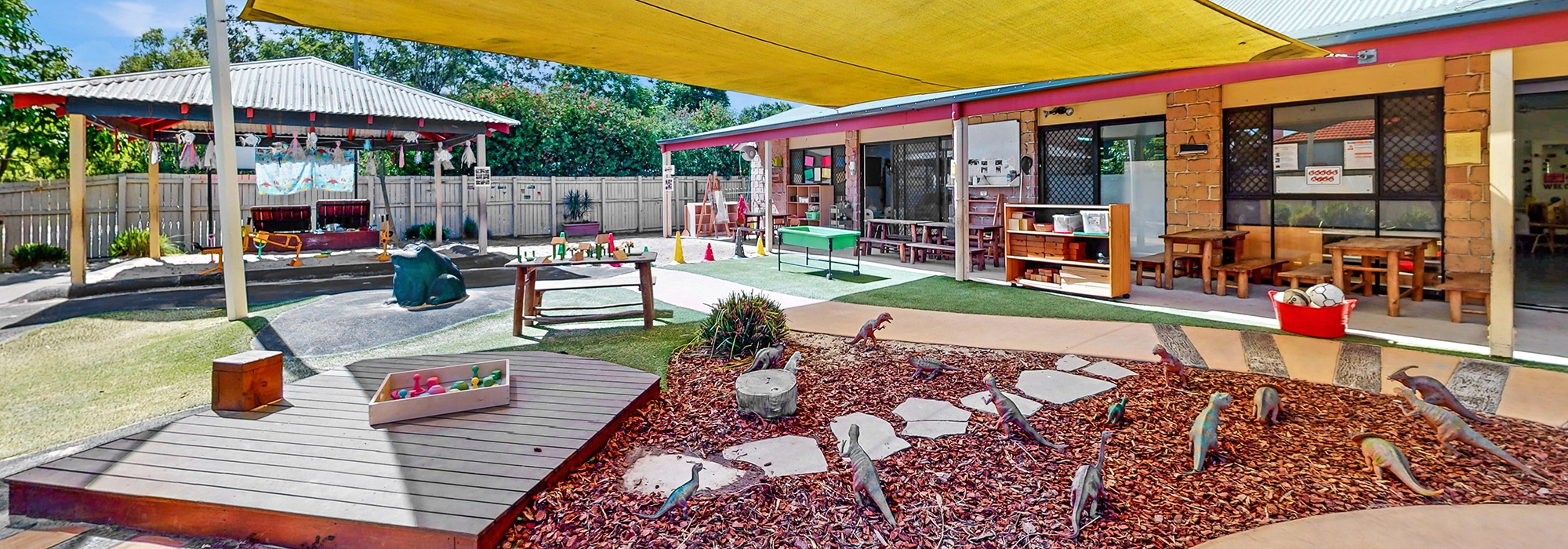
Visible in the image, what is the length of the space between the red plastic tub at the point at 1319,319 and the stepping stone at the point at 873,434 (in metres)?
4.14

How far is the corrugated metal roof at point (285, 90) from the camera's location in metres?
9.60

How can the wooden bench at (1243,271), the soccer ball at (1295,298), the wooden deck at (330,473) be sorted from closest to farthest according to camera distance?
1. the wooden deck at (330,473)
2. the soccer ball at (1295,298)
3. the wooden bench at (1243,271)

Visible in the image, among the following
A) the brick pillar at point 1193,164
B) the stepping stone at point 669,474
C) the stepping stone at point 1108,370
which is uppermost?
the brick pillar at point 1193,164

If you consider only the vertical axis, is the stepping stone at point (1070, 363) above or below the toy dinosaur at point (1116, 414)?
above

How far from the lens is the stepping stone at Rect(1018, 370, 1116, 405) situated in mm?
4160

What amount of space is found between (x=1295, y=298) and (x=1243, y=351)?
1.06 m

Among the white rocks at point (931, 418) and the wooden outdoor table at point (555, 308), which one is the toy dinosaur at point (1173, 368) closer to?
the white rocks at point (931, 418)

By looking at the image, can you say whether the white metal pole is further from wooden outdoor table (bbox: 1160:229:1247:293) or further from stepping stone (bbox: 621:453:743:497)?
wooden outdoor table (bbox: 1160:229:1247:293)

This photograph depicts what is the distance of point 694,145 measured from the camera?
54.9 ft

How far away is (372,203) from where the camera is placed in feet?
56.8

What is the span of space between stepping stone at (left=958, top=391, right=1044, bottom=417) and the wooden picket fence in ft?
47.0

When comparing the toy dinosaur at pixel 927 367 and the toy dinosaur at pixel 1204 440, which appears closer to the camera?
the toy dinosaur at pixel 1204 440

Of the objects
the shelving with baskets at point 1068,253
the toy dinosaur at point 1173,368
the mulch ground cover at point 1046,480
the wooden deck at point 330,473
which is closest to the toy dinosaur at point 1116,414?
the mulch ground cover at point 1046,480

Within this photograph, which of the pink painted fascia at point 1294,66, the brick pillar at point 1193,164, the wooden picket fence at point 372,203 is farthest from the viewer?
the wooden picket fence at point 372,203
